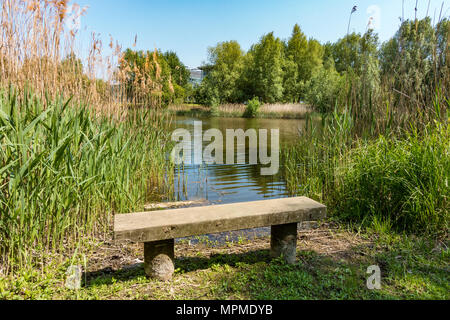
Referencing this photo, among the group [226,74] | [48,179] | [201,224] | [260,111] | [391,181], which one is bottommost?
[201,224]

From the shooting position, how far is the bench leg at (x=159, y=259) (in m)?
1.85

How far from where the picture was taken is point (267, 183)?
5.34 meters

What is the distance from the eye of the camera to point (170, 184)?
446 cm

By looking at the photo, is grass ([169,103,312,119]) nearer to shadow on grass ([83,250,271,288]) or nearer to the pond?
the pond

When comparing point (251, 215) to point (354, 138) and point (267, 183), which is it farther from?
point (267, 183)

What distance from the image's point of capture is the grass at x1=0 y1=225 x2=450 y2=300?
1.75 meters

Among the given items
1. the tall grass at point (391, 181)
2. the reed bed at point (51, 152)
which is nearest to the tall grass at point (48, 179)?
the reed bed at point (51, 152)

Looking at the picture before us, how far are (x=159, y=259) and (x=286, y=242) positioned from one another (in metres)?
0.88

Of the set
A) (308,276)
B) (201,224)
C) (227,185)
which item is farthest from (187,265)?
(227,185)

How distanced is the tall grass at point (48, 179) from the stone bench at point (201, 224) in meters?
0.49

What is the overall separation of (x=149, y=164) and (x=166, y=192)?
0.49 m

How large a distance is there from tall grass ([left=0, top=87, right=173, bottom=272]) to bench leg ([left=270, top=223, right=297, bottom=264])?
134 centimetres

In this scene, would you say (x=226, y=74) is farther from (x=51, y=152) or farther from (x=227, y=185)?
(x=51, y=152)

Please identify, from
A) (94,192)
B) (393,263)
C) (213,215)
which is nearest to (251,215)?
(213,215)
